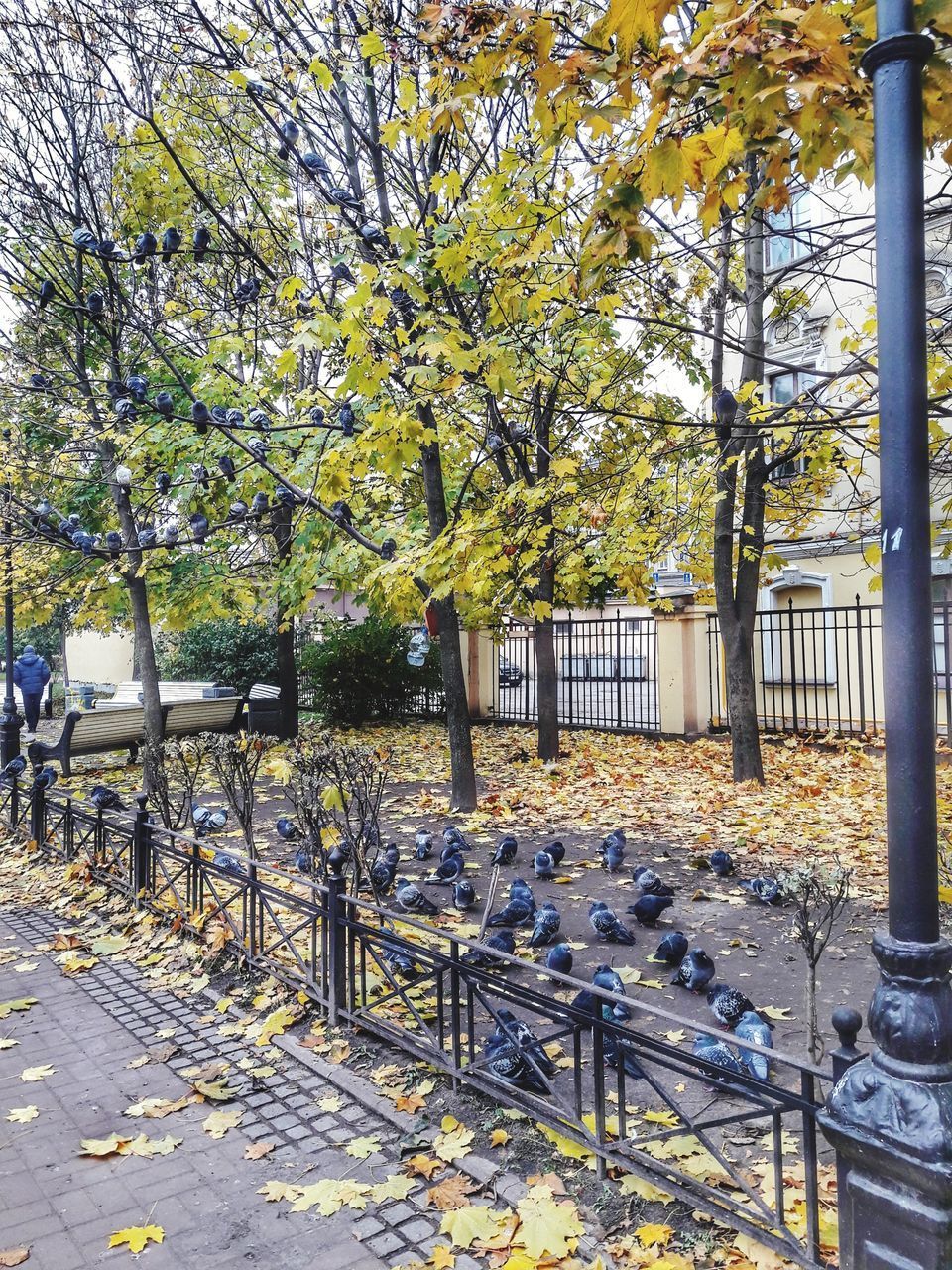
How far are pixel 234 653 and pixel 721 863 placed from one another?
16.0 meters

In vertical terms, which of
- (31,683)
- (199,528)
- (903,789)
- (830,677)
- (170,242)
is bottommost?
(830,677)

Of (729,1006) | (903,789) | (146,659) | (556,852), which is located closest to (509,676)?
(146,659)

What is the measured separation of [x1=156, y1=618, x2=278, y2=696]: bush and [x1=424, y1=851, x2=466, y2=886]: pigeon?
13.4m

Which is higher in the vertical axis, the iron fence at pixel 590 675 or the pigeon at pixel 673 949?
the iron fence at pixel 590 675

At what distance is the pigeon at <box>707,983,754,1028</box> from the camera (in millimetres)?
4016

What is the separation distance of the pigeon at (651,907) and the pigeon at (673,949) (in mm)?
618

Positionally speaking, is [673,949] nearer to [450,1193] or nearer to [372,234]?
[450,1193]

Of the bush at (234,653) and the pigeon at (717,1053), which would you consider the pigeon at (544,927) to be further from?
the bush at (234,653)

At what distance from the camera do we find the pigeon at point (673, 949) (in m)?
4.84

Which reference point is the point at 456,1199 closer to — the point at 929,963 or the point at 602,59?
the point at 929,963

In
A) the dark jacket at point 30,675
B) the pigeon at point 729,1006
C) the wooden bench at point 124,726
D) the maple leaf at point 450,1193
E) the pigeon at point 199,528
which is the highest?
the pigeon at point 199,528

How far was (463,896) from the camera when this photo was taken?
5.96m

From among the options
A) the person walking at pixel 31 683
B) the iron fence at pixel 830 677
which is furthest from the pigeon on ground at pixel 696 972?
the person walking at pixel 31 683

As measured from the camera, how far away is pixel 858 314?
635 inches
